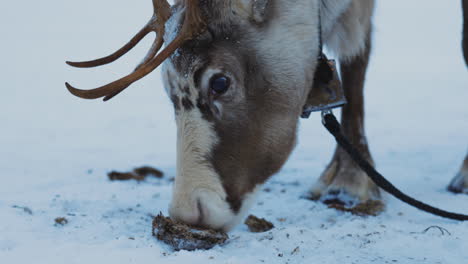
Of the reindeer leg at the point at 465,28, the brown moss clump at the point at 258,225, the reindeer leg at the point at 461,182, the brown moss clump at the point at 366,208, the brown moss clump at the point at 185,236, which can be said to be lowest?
the reindeer leg at the point at 461,182

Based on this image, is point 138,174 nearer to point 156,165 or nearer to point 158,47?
point 156,165

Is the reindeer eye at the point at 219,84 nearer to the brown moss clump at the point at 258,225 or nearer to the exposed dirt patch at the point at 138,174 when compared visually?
the brown moss clump at the point at 258,225

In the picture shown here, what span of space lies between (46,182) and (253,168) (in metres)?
2.12

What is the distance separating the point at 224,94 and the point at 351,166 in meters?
1.65

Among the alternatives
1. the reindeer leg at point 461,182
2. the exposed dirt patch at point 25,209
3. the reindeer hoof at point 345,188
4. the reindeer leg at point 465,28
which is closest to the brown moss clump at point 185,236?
the exposed dirt patch at point 25,209

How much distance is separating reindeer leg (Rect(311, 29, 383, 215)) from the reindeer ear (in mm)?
1288

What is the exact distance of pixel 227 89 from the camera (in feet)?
7.52

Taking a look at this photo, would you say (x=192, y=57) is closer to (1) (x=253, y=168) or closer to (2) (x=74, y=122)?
(1) (x=253, y=168)

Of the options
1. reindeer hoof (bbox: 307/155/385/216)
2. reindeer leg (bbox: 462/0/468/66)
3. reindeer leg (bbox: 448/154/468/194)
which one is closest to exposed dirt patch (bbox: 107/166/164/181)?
reindeer hoof (bbox: 307/155/385/216)

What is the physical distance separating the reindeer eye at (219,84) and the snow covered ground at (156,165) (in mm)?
678

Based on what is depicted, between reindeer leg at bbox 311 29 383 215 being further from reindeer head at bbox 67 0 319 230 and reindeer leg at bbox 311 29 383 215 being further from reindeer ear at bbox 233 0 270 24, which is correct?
reindeer ear at bbox 233 0 270 24

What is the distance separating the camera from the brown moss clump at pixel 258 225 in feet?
9.02

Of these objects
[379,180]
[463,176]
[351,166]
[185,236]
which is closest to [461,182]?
[463,176]

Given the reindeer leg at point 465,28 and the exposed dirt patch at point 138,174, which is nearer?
the reindeer leg at point 465,28
